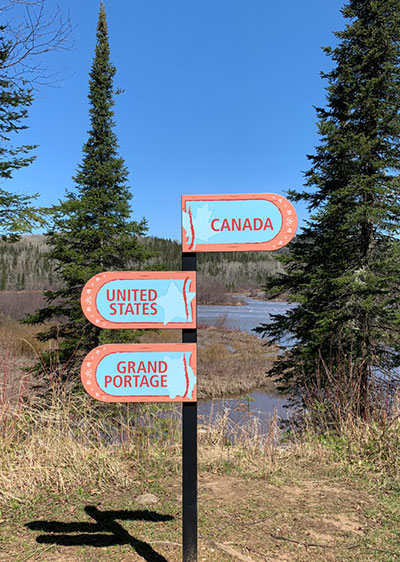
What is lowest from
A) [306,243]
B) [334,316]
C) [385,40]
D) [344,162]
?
[334,316]

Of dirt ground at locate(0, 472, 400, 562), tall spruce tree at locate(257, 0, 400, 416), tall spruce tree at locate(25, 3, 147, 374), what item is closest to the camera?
dirt ground at locate(0, 472, 400, 562)

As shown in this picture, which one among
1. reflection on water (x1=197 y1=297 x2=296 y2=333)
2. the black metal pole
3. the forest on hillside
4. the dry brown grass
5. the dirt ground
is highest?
the forest on hillside

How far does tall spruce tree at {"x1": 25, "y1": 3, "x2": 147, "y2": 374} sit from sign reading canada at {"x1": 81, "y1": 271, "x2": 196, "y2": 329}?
8.82m

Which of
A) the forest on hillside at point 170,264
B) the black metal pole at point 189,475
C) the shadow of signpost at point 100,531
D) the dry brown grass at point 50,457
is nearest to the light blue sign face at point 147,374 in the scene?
the black metal pole at point 189,475

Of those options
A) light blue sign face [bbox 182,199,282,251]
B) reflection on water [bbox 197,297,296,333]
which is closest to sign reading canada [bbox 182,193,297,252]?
light blue sign face [bbox 182,199,282,251]

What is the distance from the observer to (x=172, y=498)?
3.21 meters

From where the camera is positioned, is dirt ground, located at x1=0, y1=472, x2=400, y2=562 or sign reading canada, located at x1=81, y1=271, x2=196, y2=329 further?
dirt ground, located at x1=0, y1=472, x2=400, y2=562

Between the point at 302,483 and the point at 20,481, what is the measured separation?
2299mm

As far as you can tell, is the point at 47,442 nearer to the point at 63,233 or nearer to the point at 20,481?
the point at 20,481

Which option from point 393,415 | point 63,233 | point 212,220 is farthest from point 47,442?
point 63,233

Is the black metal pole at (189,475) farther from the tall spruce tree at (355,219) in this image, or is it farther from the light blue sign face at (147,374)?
the tall spruce tree at (355,219)

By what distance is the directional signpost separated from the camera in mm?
2143

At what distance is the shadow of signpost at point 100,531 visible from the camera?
8.39 ft

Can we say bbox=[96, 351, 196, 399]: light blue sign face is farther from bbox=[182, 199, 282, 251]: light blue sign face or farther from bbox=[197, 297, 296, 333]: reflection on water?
bbox=[197, 297, 296, 333]: reflection on water
